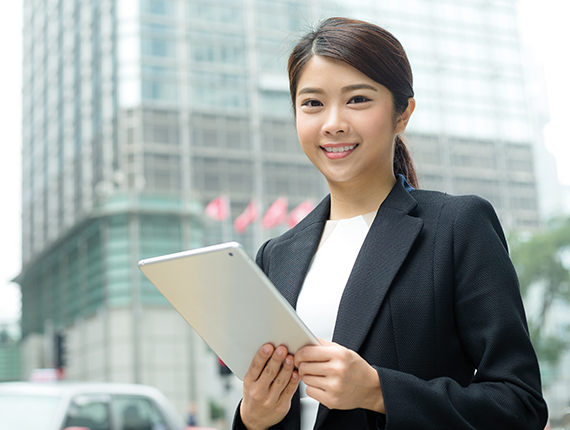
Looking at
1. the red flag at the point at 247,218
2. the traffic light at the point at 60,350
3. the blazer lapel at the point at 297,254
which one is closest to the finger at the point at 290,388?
the blazer lapel at the point at 297,254

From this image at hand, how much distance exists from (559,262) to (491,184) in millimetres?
7026

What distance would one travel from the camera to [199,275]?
139cm

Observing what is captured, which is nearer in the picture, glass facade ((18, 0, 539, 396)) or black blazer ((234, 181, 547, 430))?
black blazer ((234, 181, 547, 430))

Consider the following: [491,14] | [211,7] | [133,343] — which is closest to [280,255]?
[133,343]

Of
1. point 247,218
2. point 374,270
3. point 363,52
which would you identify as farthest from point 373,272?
point 247,218

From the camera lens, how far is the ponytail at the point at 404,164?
82.5 inches

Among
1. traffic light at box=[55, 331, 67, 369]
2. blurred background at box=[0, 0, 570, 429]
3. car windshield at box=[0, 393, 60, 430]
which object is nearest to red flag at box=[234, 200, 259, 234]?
blurred background at box=[0, 0, 570, 429]

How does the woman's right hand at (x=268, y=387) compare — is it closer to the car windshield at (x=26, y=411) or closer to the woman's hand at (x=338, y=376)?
the woman's hand at (x=338, y=376)

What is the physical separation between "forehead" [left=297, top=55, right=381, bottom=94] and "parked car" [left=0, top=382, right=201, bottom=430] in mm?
4709

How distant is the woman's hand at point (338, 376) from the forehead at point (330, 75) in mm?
661

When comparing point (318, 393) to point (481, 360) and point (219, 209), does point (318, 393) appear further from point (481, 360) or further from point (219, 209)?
point (219, 209)

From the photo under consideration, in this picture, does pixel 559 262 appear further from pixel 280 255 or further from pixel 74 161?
pixel 280 255

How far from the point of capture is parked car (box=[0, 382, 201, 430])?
5730mm

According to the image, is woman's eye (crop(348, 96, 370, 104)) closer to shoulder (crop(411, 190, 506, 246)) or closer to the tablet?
shoulder (crop(411, 190, 506, 246))
